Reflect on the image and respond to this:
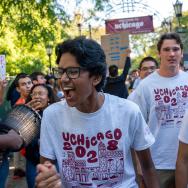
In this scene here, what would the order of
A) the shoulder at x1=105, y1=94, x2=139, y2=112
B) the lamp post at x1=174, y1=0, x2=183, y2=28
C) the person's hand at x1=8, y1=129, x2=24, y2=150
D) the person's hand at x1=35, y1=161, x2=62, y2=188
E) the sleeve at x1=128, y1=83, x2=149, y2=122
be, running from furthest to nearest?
the lamp post at x1=174, y1=0, x2=183, y2=28 < the sleeve at x1=128, y1=83, x2=149, y2=122 < the shoulder at x1=105, y1=94, x2=139, y2=112 < the person's hand at x1=8, y1=129, x2=24, y2=150 < the person's hand at x1=35, y1=161, x2=62, y2=188

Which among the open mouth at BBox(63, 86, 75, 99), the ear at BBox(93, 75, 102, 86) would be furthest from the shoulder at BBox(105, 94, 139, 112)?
the open mouth at BBox(63, 86, 75, 99)

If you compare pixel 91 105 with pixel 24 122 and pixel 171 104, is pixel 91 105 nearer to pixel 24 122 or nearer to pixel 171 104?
pixel 24 122

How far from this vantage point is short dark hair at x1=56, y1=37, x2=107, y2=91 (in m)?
2.59

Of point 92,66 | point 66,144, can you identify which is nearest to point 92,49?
point 92,66

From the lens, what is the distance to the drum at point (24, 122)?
2.74m

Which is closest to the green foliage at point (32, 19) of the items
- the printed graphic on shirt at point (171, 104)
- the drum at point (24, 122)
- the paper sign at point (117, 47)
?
the paper sign at point (117, 47)

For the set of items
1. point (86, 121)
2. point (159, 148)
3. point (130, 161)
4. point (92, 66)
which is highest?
point (92, 66)

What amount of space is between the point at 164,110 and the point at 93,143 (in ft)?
5.99

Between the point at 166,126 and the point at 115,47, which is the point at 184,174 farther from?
the point at 115,47

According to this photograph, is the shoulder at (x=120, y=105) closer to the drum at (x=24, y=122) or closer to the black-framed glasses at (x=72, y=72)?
the black-framed glasses at (x=72, y=72)

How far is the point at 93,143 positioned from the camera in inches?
104

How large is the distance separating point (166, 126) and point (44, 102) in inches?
62.8

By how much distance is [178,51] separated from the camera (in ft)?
15.4

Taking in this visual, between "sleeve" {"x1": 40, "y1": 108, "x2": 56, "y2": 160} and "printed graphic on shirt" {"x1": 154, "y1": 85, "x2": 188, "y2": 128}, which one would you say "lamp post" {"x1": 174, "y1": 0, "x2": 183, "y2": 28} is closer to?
"printed graphic on shirt" {"x1": 154, "y1": 85, "x2": 188, "y2": 128}
